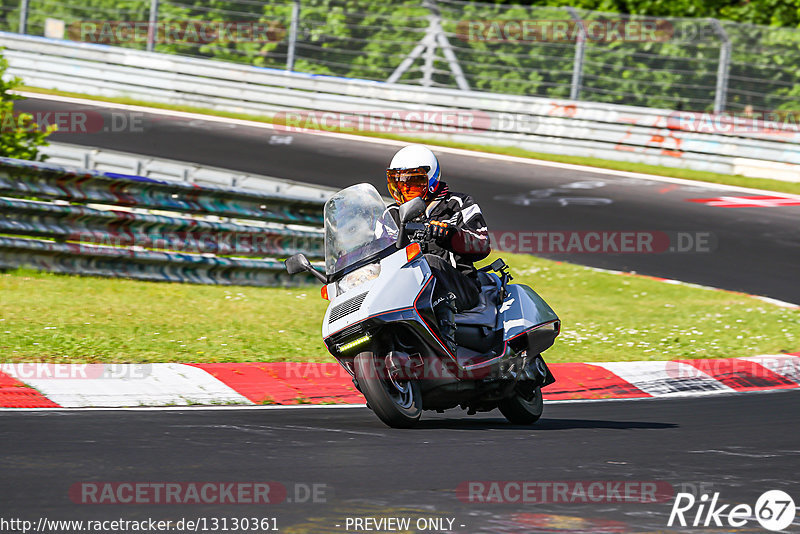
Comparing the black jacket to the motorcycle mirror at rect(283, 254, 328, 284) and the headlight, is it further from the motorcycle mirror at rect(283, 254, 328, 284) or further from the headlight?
the motorcycle mirror at rect(283, 254, 328, 284)


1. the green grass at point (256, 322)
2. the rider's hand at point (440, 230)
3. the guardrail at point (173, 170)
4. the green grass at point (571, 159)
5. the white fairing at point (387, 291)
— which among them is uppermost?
the rider's hand at point (440, 230)

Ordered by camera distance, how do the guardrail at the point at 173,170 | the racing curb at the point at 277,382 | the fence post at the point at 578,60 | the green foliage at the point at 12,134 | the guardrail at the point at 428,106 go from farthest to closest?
the fence post at the point at 578,60, the guardrail at the point at 428,106, the guardrail at the point at 173,170, the green foliage at the point at 12,134, the racing curb at the point at 277,382

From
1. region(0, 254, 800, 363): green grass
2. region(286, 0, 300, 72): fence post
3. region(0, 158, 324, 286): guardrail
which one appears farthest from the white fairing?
region(286, 0, 300, 72): fence post

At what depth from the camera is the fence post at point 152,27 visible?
2447 cm

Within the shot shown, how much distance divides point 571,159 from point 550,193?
3086 millimetres

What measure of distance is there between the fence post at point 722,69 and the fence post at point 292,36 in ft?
25.2

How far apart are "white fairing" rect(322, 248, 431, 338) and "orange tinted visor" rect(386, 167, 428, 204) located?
592 mm

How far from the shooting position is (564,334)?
1129cm

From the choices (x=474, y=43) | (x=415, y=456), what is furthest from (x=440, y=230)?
(x=474, y=43)

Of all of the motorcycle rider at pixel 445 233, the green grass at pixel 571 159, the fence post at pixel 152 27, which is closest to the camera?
the motorcycle rider at pixel 445 233

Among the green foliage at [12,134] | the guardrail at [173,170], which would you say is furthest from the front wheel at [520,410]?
the guardrail at [173,170]

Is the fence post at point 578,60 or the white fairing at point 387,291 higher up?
the fence post at point 578,60

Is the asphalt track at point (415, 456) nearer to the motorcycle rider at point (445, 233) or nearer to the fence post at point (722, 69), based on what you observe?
the motorcycle rider at point (445, 233)

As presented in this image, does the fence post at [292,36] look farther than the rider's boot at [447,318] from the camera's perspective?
Yes
